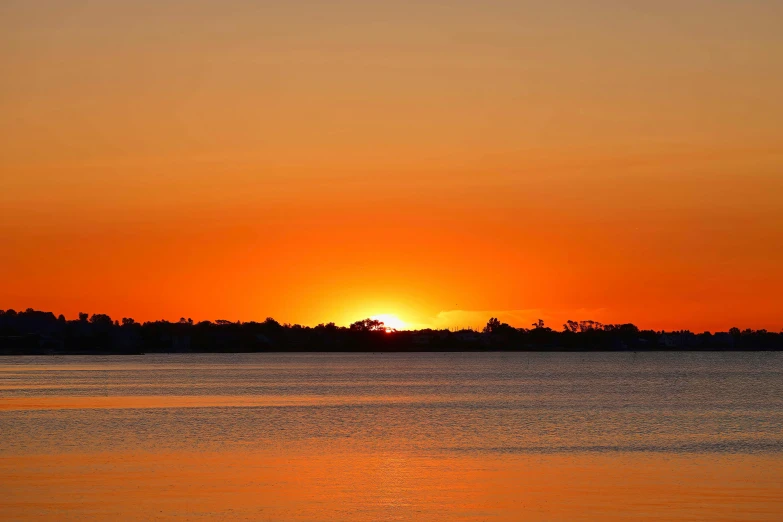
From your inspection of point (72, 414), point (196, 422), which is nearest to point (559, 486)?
point (196, 422)

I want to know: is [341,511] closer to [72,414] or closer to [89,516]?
[89,516]

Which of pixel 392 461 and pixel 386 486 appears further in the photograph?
pixel 392 461

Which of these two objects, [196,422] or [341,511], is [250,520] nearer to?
[341,511]

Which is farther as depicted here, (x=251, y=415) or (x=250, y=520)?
(x=251, y=415)

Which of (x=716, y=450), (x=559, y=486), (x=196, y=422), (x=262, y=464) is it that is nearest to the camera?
(x=559, y=486)

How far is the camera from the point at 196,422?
6284 cm

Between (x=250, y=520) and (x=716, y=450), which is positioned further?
(x=716, y=450)

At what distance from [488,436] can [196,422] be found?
65.5ft

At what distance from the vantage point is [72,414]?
6894 centimetres

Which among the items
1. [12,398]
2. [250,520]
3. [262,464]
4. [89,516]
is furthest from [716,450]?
[12,398]

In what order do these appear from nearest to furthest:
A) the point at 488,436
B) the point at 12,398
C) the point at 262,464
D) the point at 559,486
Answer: the point at 559,486, the point at 262,464, the point at 488,436, the point at 12,398

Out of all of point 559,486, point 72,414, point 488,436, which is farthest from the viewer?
point 72,414

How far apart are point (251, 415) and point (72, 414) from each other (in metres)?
12.1

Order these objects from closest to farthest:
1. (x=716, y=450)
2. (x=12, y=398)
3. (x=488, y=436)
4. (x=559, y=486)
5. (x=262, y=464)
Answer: (x=559, y=486) < (x=262, y=464) < (x=716, y=450) < (x=488, y=436) < (x=12, y=398)
